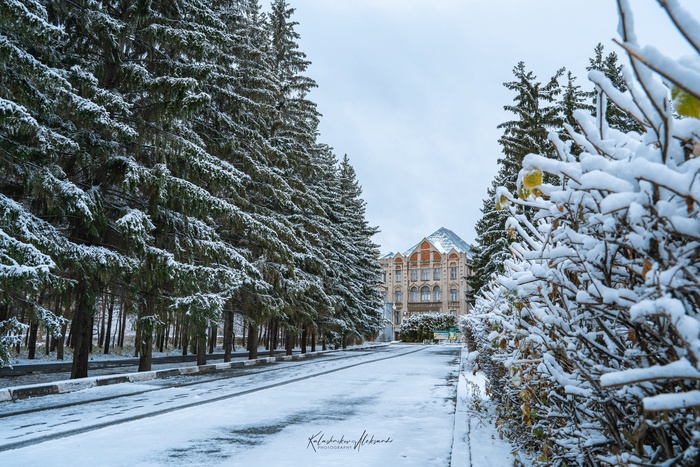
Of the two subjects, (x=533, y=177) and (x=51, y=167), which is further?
(x=51, y=167)

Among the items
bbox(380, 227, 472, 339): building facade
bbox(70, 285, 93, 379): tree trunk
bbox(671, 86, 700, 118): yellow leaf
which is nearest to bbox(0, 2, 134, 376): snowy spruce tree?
bbox(70, 285, 93, 379): tree trunk

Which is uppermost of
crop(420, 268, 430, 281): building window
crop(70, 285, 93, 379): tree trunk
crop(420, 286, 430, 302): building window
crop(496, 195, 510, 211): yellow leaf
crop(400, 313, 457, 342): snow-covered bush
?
crop(420, 268, 430, 281): building window

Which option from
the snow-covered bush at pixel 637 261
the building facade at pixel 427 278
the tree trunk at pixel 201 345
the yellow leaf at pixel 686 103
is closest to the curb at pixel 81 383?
the tree trunk at pixel 201 345

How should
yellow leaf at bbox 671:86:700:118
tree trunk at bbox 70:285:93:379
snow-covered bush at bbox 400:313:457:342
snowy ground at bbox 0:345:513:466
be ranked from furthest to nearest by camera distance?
snow-covered bush at bbox 400:313:457:342 → tree trunk at bbox 70:285:93:379 → snowy ground at bbox 0:345:513:466 → yellow leaf at bbox 671:86:700:118

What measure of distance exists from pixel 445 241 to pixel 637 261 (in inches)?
3236

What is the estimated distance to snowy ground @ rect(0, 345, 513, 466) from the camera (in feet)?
16.0

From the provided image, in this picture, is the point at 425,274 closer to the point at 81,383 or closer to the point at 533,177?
the point at 81,383

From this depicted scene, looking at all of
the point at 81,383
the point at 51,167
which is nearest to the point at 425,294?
the point at 81,383

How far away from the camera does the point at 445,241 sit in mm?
82250

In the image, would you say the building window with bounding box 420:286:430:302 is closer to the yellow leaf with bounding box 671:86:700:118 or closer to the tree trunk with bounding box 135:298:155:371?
the tree trunk with bounding box 135:298:155:371

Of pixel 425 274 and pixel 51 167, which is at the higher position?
pixel 425 274

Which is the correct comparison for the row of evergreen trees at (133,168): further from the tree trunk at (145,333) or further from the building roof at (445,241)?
the building roof at (445,241)

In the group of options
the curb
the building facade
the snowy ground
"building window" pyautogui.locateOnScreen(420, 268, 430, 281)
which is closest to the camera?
the snowy ground

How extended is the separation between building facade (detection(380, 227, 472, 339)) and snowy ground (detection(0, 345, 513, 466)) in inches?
2600
